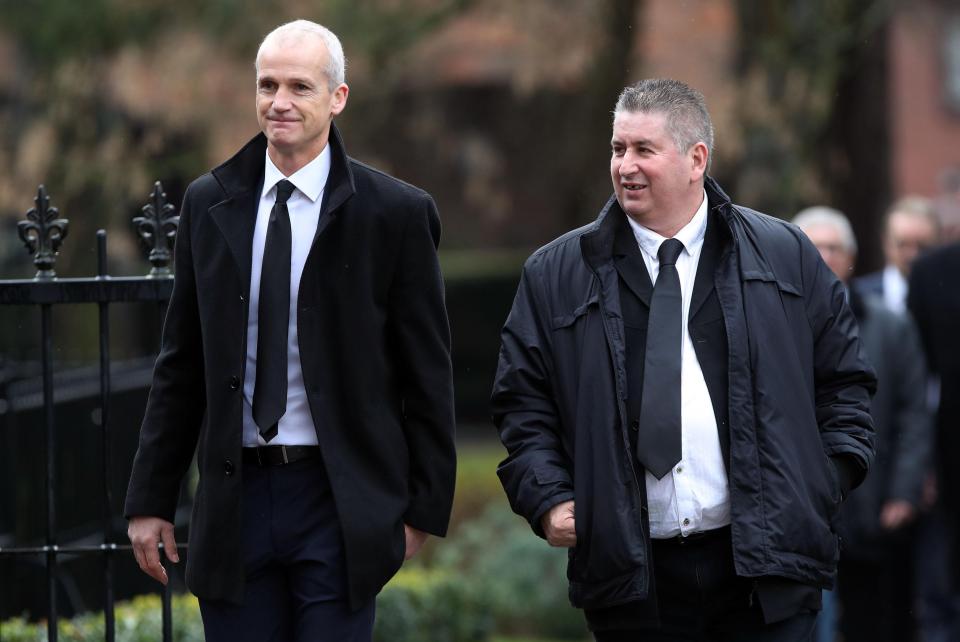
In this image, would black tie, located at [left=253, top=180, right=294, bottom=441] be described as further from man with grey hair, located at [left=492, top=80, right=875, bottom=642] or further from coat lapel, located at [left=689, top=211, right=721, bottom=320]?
coat lapel, located at [left=689, top=211, right=721, bottom=320]

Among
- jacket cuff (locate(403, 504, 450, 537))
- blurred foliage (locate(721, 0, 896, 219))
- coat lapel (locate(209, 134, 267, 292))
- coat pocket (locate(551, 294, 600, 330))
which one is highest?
blurred foliage (locate(721, 0, 896, 219))

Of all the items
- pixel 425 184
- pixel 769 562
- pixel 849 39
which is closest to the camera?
pixel 769 562

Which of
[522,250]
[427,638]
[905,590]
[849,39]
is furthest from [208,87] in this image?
[522,250]

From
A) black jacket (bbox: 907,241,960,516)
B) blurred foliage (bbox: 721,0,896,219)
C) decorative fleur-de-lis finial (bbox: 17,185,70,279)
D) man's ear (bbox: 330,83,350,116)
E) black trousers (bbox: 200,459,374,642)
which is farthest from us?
blurred foliage (bbox: 721,0,896,219)

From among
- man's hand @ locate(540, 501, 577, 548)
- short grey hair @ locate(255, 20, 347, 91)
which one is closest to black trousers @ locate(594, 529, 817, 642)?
man's hand @ locate(540, 501, 577, 548)

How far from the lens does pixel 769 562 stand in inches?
152

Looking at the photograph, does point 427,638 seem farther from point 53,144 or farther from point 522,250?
point 522,250

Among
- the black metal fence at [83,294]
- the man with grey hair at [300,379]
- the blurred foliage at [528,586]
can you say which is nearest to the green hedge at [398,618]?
the black metal fence at [83,294]

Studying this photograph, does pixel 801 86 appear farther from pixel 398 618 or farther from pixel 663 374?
pixel 663 374

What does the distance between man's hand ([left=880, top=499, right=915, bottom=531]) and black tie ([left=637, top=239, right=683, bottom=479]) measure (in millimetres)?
3360

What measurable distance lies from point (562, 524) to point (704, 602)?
39 centimetres

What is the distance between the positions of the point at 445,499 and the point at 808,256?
111 centimetres

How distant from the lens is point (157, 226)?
16.1 feet

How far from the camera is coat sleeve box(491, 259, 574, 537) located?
3.98 m
